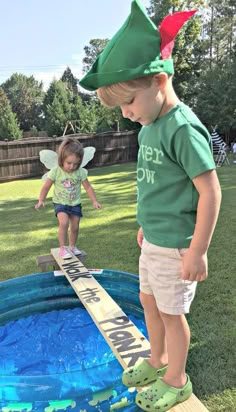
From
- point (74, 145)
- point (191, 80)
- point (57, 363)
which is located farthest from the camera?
point (191, 80)

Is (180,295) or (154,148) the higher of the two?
(154,148)

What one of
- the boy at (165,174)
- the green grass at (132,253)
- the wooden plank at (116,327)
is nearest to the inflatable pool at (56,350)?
the wooden plank at (116,327)

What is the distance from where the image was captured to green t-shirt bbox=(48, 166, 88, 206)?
3990mm

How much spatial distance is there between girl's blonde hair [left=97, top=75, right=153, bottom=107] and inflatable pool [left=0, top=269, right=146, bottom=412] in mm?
1294

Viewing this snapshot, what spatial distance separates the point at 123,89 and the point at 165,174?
0.38 metres

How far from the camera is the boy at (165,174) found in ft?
4.83

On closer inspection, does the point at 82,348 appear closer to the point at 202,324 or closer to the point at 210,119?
the point at 202,324

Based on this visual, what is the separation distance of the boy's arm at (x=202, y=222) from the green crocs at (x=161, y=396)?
57cm

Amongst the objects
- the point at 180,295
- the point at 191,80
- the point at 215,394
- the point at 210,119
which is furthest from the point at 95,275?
the point at 191,80

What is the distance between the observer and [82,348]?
9.58ft

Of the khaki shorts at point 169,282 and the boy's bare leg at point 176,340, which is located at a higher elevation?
the khaki shorts at point 169,282

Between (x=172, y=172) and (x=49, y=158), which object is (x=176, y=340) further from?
(x=49, y=158)

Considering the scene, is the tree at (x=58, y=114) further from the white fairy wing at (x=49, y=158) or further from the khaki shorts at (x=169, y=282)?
the khaki shorts at (x=169, y=282)

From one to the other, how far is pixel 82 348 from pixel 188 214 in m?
1.73
